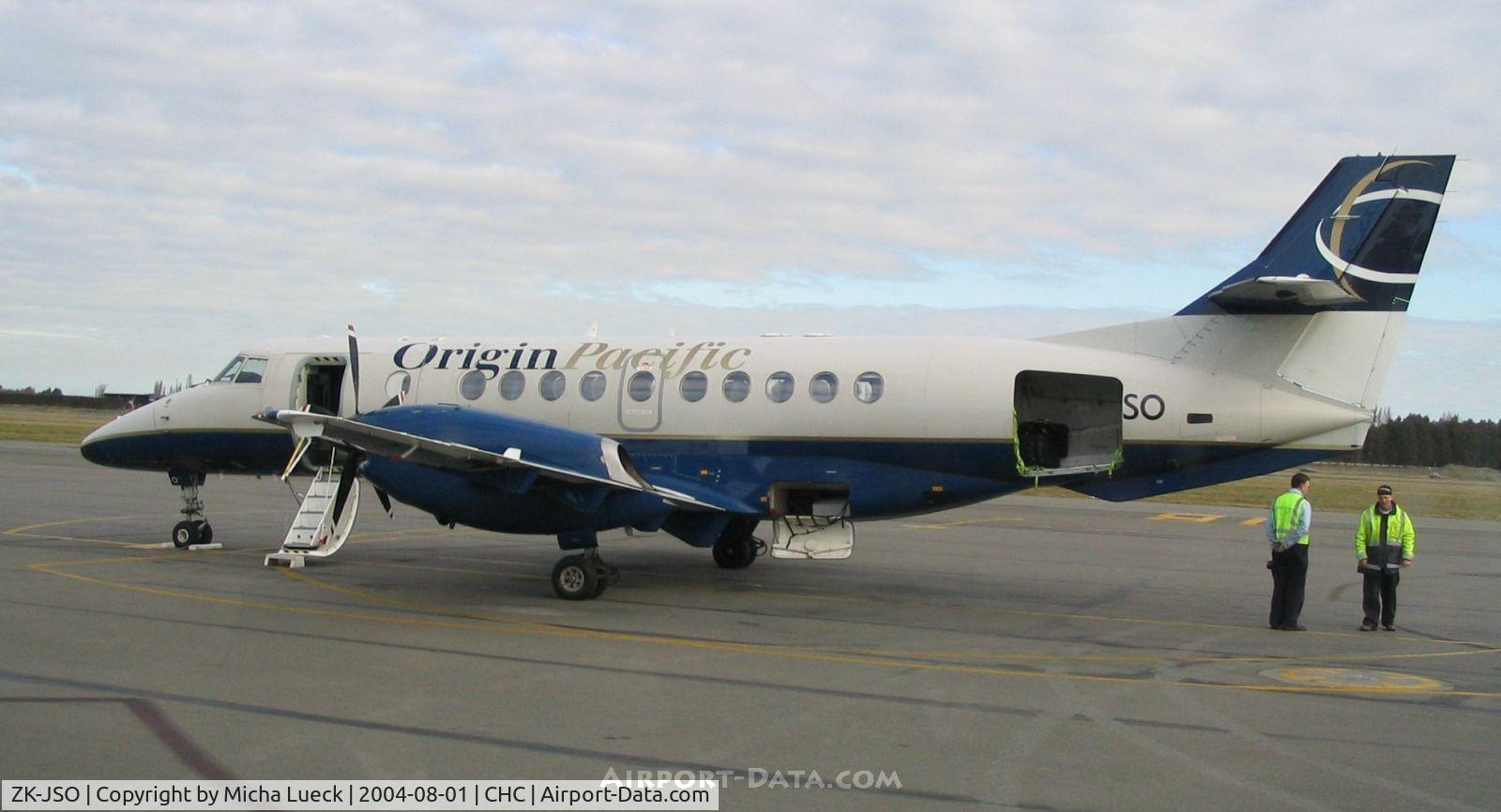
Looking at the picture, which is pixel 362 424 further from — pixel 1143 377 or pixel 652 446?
pixel 1143 377

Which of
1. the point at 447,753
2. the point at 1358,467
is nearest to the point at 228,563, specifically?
the point at 447,753

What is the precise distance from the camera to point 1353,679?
10164 millimetres

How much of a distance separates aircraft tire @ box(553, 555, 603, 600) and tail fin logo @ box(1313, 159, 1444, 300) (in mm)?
9475

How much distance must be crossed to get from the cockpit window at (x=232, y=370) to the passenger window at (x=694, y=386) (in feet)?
25.4

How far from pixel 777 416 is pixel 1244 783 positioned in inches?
354

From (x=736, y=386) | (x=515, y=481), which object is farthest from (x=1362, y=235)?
(x=515, y=481)

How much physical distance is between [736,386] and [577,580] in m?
3.47

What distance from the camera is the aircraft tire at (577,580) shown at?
13789mm

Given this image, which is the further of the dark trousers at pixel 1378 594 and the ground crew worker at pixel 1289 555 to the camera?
the dark trousers at pixel 1378 594

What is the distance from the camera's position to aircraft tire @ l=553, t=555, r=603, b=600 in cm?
1379

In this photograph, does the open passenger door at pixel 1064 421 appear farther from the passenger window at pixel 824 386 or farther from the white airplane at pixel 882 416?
the passenger window at pixel 824 386

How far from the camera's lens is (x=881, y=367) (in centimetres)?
1495

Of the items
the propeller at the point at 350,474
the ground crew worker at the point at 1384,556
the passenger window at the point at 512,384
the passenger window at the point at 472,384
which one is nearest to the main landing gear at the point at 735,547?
the passenger window at the point at 512,384

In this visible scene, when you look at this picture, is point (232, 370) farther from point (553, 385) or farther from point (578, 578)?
point (578, 578)
